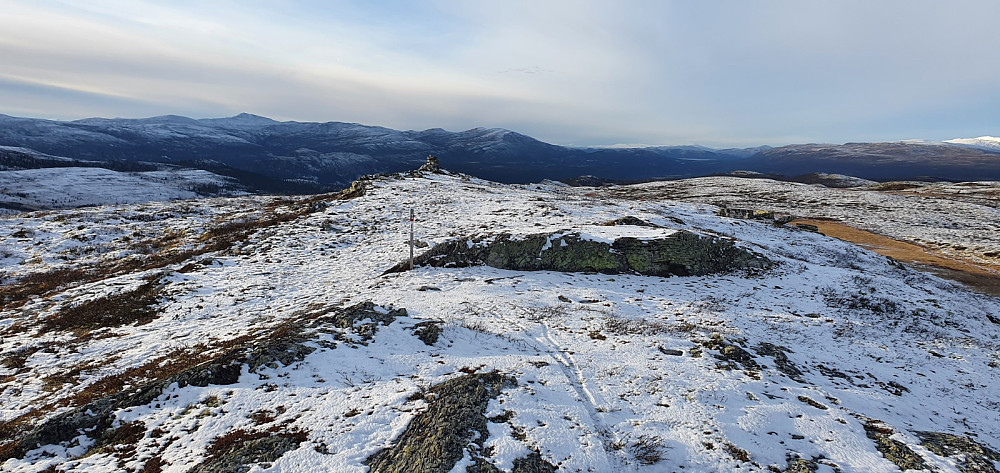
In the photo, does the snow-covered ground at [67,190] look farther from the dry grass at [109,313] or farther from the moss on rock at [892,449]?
the moss on rock at [892,449]

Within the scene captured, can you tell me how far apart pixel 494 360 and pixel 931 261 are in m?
40.7

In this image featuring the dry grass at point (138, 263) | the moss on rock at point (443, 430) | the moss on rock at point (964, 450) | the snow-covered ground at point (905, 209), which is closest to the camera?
the moss on rock at point (443, 430)

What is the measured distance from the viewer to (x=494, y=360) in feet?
34.7

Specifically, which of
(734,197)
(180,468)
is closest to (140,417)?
(180,468)

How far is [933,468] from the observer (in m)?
6.85

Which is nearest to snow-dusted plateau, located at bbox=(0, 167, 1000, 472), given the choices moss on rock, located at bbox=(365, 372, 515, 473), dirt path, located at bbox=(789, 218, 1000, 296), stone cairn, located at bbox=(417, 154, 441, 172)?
moss on rock, located at bbox=(365, 372, 515, 473)

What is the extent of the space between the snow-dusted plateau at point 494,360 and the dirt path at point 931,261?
4.64 metres

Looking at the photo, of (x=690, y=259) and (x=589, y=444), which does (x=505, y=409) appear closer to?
Result: (x=589, y=444)

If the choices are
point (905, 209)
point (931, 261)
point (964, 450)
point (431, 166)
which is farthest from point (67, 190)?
point (905, 209)

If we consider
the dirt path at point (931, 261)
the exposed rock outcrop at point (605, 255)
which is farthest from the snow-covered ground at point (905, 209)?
the exposed rock outcrop at point (605, 255)

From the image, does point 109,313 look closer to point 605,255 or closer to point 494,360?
point 494,360

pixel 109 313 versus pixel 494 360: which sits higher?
pixel 494 360

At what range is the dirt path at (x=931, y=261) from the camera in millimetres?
26000

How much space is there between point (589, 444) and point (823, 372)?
8.28 metres
